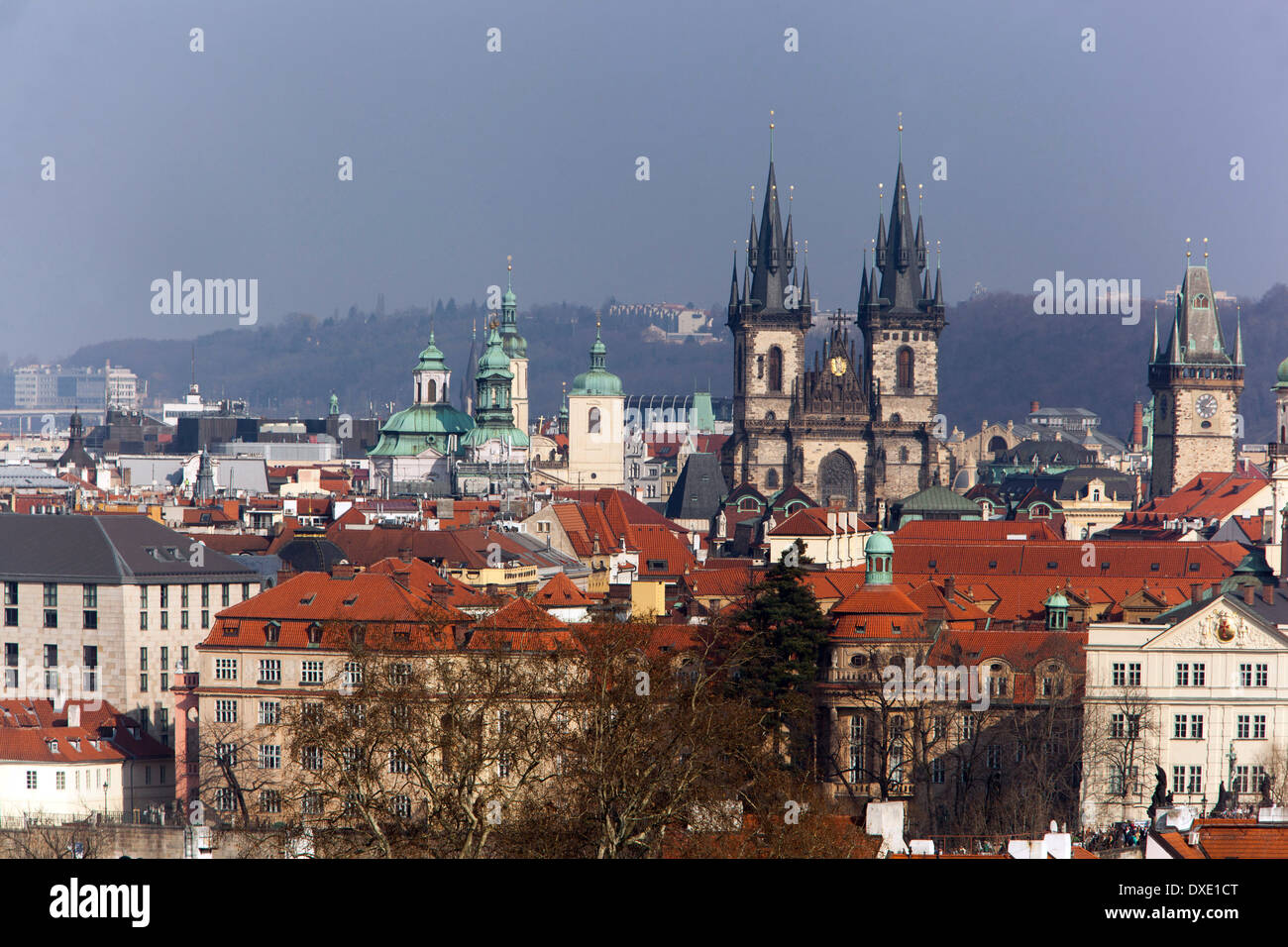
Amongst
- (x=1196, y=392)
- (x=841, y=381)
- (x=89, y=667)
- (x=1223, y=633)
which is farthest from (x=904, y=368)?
(x=1223, y=633)

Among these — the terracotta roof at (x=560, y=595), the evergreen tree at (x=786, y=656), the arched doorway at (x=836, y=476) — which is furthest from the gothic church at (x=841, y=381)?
the evergreen tree at (x=786, y=656)

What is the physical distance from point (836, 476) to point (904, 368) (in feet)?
28.0

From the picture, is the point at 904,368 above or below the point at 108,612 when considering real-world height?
above

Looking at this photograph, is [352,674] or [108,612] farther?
[108,612]

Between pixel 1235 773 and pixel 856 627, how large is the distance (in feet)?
29.0

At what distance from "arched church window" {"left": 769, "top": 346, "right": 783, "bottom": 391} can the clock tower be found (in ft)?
72.5

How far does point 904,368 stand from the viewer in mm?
141250

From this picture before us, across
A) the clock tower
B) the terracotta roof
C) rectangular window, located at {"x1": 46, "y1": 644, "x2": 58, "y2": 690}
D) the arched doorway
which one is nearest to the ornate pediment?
the terracotta roof

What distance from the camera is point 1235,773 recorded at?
4556 centimetres

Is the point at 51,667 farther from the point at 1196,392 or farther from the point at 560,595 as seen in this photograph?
the point at 1196,392

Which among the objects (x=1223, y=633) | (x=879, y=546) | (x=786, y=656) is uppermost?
(x=879, y=546)

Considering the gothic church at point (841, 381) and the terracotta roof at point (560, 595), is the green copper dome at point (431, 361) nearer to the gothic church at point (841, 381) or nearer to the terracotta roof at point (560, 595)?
the gothic church at point (841, 381)

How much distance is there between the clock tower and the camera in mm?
129625

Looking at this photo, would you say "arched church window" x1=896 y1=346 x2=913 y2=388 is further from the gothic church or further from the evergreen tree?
the evergreen tree
